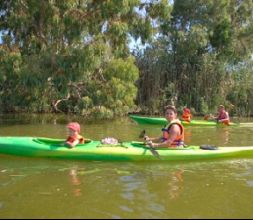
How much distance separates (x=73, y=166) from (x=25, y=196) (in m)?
2.52

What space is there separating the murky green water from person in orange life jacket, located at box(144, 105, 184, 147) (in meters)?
0.47

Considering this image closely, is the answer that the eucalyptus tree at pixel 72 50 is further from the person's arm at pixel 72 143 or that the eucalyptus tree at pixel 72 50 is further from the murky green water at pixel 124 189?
the murky green water at pixel 124 189

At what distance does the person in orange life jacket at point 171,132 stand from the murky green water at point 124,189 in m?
0.47

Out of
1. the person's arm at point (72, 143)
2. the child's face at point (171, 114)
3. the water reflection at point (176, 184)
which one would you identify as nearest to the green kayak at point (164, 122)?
the child's face at point (171, 114)

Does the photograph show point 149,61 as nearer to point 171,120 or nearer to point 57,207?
point 171,120

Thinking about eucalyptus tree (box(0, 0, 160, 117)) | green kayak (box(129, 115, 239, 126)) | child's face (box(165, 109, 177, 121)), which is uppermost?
eucalyptus tree (box(0, 0, 160, 117))

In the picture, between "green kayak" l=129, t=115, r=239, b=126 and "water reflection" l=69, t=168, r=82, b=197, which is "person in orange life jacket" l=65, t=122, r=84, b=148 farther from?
"green kayak" l=129, t=115, r=239, b=126

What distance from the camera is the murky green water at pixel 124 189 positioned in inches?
242

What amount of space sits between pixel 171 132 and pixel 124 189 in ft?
9.36

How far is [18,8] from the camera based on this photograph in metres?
18.4

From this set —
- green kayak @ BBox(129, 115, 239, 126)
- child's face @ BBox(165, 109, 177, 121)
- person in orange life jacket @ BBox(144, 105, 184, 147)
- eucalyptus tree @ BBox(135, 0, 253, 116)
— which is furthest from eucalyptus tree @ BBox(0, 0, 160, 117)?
eucalyptus tree @ BBox(135, 0, 253, 116)

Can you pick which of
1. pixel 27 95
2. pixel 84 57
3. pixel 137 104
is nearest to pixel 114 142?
pixel 84 57

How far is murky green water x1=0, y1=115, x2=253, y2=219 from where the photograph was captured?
614cm

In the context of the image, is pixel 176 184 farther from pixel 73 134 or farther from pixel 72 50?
pixel 72 50
